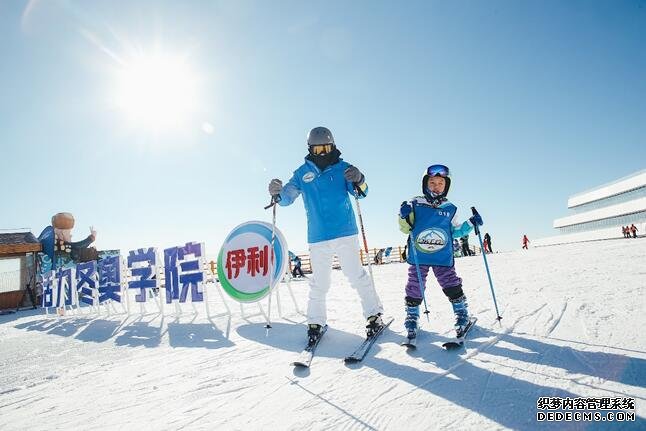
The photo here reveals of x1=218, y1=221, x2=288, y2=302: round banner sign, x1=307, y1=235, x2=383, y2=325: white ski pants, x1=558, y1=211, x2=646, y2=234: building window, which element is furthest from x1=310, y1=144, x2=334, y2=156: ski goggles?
x1=558, y1=211, x2=646, y2=234: building window

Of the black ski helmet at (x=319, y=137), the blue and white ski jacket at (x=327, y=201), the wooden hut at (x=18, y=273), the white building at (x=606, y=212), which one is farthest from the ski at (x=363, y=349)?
the white building at (x=606, y=212)

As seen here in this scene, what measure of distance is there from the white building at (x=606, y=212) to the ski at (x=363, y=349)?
150 feet

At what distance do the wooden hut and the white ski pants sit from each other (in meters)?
19.7

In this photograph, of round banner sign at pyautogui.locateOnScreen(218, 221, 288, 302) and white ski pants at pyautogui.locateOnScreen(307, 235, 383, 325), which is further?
round banner sign at pyautogui.locateOnScreen(218, 221, 288, 302)

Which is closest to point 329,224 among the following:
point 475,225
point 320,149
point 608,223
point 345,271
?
point 345,271

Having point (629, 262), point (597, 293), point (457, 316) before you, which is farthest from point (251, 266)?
point (629, 262)

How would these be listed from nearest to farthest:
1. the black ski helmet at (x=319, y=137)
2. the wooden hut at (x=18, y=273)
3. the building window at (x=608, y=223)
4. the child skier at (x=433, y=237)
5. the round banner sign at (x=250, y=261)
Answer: the child skier at (x=433, y=237) → the black ski helmet at (x=319, y=137) → the round banner sign at (x=250, y=261) → the wooden hut at (x=18, y=273) → the building window at (x=608, y=223)

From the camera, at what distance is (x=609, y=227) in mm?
44156

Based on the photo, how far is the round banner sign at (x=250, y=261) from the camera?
4.93m

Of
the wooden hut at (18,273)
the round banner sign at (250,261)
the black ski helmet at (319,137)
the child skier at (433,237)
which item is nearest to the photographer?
the child skier at (433,237)

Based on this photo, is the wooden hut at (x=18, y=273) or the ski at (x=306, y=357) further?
the wooden hut at (x=18, y=273)

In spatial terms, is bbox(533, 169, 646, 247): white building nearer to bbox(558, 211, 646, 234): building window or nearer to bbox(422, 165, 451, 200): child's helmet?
bbox(558, 211, 646, 234): building window

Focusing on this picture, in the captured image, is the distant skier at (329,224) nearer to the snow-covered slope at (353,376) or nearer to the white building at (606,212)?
the snow-covered slope at (353,376)

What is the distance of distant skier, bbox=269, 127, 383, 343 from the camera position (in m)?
3.39
